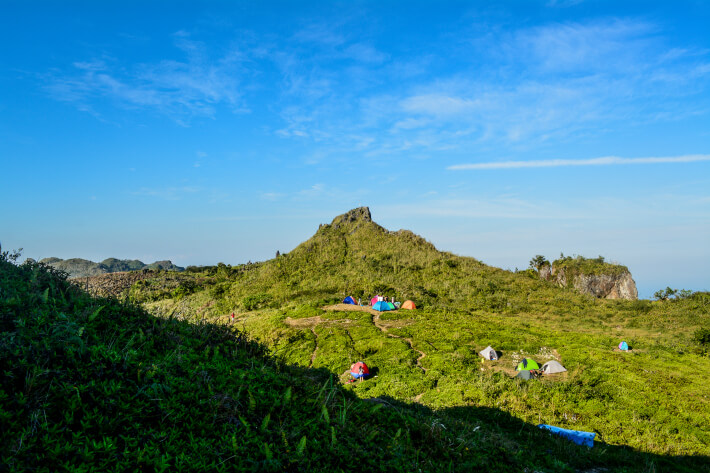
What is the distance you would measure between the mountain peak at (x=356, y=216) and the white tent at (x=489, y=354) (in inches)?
1947

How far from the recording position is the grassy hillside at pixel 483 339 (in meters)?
16.1

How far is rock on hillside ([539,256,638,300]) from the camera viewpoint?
52.7 m

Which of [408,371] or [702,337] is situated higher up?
[702,337]

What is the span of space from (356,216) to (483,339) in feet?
160

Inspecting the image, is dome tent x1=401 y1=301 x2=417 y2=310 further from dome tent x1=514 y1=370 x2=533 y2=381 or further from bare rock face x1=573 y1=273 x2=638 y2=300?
bare rock face x1=573 y1=273 x2=638 y2=300

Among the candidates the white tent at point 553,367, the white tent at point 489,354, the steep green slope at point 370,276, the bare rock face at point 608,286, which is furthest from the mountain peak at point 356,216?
the white tent at point 553,367

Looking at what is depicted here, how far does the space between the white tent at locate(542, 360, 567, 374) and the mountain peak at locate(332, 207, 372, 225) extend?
51975 mm

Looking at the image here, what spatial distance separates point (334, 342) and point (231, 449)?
23.9 metres

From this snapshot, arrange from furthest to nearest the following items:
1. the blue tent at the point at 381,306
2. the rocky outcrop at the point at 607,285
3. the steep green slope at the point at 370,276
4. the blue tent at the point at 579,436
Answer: the rocky outcrop at the point at 607,285
the steep green slope at the point at 370,276
the blue tent at the point at 381,306
the blue tent at the point at 579,436

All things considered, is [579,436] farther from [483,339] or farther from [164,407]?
[164,407]


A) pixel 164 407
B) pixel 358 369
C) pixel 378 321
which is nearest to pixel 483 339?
pixel 378 321

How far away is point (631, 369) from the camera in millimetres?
21938

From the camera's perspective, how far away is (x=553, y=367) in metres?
21.7

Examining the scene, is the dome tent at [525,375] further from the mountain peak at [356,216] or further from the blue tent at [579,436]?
the mountain peak at [356,216]
